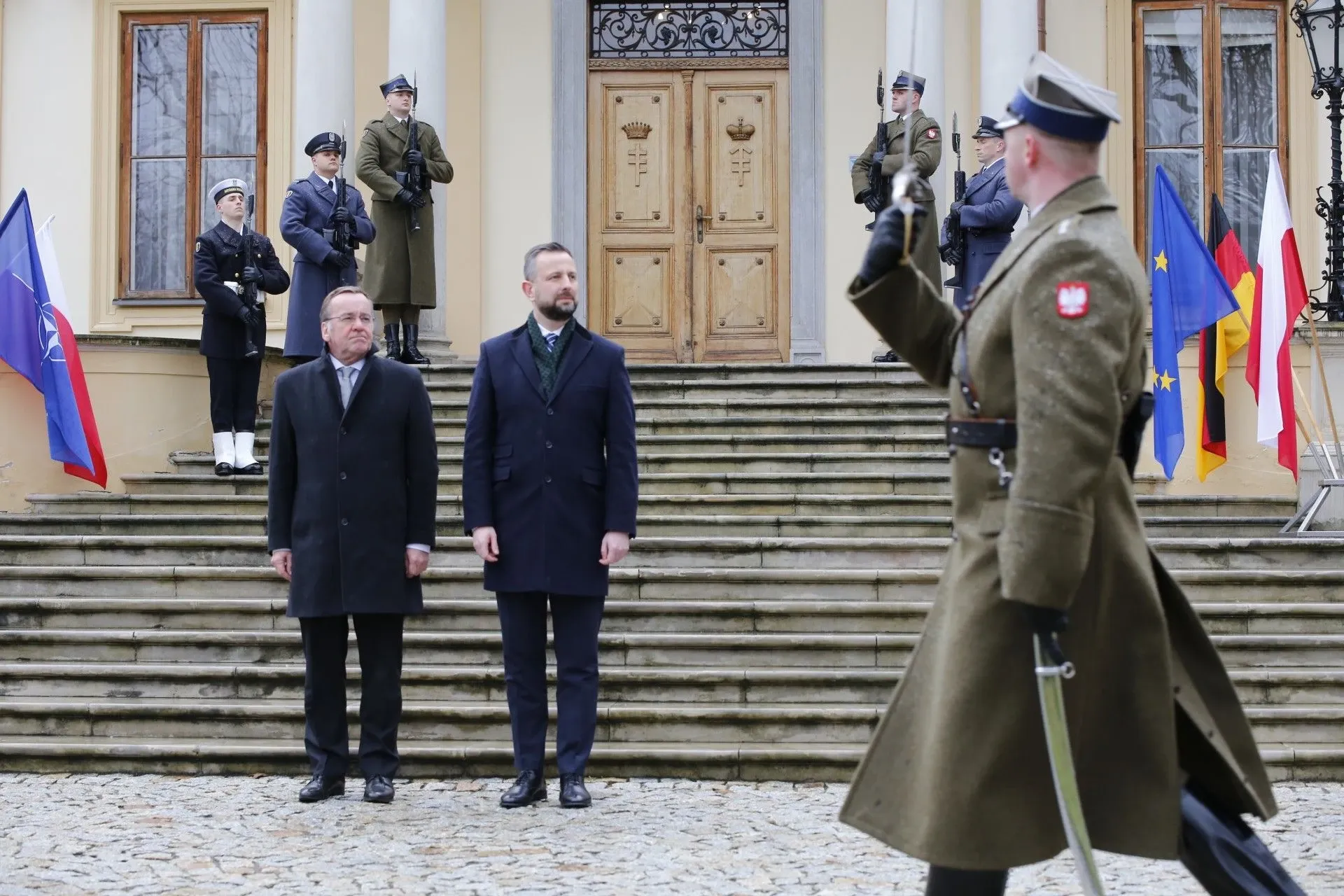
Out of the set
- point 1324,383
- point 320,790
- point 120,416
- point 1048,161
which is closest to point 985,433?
point 1048,161

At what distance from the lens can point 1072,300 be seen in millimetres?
3471

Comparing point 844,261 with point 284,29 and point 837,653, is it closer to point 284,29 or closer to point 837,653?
point 284,29

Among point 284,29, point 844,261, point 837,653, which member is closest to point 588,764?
point 837,653

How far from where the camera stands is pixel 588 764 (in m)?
7.10

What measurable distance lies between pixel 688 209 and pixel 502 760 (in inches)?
339

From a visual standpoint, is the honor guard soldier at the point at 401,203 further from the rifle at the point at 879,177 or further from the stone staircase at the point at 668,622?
the rifle at the point at 879,177

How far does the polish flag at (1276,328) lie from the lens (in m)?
10.5

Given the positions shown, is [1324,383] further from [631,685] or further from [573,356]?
→ [573,356]

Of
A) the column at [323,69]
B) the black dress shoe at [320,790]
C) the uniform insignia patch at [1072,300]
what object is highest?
the column at [323,69]

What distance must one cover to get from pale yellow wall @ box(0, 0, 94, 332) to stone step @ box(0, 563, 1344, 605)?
7294mm

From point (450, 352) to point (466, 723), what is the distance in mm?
6622

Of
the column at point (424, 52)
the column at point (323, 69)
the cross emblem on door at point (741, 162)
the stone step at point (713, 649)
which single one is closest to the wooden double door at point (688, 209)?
the cross emblem on door at point (741, 162)

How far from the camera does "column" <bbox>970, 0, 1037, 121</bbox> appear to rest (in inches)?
518

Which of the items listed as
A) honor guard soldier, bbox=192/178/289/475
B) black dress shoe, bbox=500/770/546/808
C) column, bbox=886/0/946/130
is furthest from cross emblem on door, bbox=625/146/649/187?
black dress shoe, bbox=500/770/546/808
